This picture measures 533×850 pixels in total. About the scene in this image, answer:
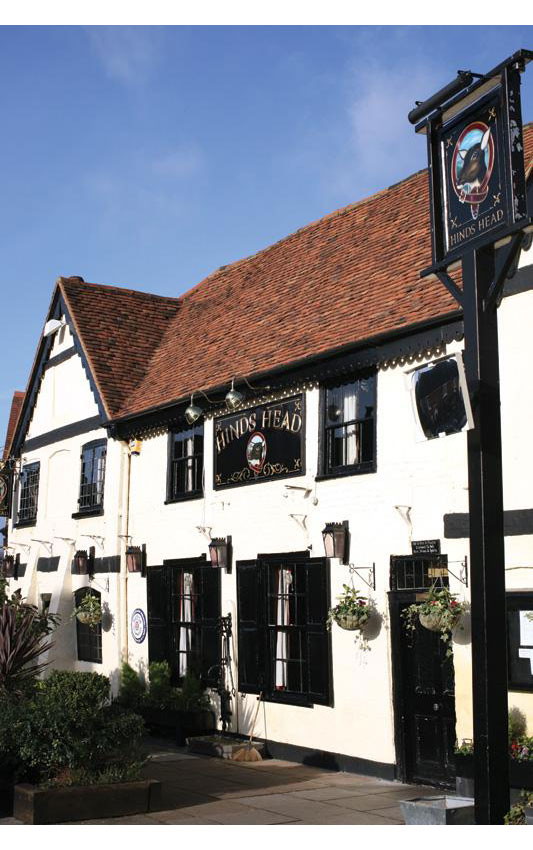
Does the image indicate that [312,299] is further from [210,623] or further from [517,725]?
[517,725]

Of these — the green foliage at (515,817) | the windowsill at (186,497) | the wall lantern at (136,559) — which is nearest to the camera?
the green foliage at (515,817)

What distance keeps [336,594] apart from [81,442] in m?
8.54

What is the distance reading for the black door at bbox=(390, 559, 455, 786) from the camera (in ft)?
35.6

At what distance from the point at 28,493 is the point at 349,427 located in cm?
1137

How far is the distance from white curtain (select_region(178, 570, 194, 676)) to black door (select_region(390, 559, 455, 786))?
16.9ft

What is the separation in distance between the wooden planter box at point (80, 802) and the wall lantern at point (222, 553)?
5.53 meters

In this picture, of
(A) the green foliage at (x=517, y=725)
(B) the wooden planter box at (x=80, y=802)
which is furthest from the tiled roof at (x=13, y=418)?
(A) the green foliage at (x=517, y=725)

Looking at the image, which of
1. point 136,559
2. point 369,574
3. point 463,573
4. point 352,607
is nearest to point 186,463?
point 136,559

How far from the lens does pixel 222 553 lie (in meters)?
14.8

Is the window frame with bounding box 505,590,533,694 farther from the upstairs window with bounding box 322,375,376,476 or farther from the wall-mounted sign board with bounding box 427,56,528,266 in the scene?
the wall-mounted sign board with bounding box 427,56,528,266

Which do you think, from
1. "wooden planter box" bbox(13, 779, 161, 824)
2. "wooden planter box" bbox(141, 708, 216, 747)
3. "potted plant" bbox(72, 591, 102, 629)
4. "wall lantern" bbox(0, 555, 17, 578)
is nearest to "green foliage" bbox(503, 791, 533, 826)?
"wooden planter box" bbox(13, 779, 161, 824)

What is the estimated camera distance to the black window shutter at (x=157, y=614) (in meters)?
16.2

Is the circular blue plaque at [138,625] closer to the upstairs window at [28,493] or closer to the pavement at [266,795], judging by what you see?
the pavement at [266,795]

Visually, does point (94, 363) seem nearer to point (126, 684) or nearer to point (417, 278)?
point (126, 684)
